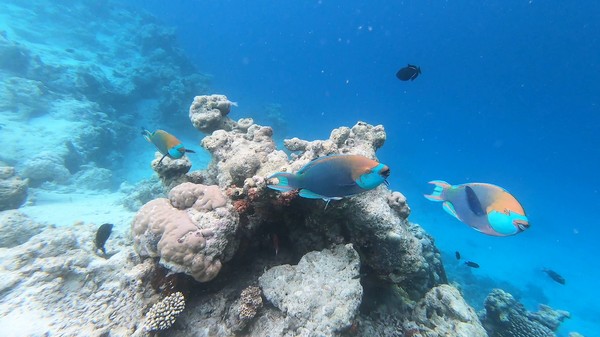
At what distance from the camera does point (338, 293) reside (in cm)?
286

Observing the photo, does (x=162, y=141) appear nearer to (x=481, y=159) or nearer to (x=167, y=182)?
→ (x=167, y=182)

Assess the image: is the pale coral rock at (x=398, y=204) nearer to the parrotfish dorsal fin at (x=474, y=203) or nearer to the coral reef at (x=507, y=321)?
the parrotfish dorsal fin at (x=474, y=203)

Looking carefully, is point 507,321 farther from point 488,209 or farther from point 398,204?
point 488,209

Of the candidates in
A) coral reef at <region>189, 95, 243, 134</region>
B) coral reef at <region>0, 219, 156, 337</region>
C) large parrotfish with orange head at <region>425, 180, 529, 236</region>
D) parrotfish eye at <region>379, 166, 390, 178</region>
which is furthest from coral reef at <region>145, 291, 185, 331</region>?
coral reef at <region>189, 95, 243, 134</region>

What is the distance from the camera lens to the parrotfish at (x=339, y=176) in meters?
1.94

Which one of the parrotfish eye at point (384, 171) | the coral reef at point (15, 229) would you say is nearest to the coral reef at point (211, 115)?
the parrotfish eye at point (384, 171)

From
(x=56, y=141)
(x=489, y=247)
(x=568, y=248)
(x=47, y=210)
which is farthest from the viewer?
(x=568, y=248)

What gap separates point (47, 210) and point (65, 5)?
36.9 meters

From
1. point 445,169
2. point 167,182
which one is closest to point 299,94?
point 445,169

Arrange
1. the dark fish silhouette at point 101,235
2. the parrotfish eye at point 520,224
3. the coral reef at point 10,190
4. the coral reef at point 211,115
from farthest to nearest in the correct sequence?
1. the coral reef at point 10,190
2. the coral reef at point 211,115
3. the dark fish silhouette at point 101,235
4. the parrotfish eye at point 520,224

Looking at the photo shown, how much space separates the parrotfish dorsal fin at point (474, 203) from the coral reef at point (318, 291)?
5.10 feet

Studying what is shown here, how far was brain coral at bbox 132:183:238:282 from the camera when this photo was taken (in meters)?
2.74

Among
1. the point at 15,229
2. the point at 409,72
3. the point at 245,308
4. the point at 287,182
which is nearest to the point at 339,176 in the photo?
the point at 287,182

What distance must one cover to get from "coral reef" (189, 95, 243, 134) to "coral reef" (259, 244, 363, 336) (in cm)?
353
